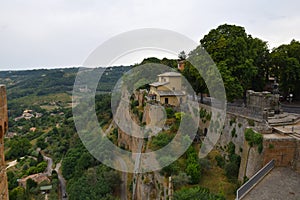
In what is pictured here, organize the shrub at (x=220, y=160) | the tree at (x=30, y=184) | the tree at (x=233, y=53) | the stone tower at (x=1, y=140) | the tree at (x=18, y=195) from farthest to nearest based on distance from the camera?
the tree at (x=30, y=184) < the tree at (x=18, y=195) < the tree at (x=233, y=53) < the shrub at (x=220, y=160) < the stone tower at (x=1, y=140)

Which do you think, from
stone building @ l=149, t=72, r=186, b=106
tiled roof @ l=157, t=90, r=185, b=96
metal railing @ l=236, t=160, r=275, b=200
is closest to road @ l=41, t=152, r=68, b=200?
stone building @ l=149, t=72, r=186, b=106

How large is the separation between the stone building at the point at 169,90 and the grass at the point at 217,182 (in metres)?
11.5

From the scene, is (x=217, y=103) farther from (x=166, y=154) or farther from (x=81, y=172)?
(x=81, y=172)

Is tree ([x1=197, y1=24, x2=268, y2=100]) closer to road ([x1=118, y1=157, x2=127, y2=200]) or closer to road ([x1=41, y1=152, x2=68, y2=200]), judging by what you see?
road ([x1=118, y1=157, x2=127, y2=200])

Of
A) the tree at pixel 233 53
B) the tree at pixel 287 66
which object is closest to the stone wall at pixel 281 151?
the tree at pixel 233 53

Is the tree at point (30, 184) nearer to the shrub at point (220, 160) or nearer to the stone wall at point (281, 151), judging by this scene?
the shrub at point (220, 160)

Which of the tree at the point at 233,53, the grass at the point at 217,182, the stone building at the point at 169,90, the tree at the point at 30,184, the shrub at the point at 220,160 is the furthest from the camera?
the tree at the point at 30,184

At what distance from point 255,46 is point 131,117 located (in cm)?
1529

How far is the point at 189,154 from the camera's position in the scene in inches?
672

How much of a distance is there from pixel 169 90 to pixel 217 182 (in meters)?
15.4

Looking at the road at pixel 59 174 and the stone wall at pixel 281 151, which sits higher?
the stone wall at pixel 281 151

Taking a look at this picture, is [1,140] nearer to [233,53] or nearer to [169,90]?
[233,53]

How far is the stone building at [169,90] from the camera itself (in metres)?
27.9

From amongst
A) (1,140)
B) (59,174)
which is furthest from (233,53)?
(59,174)
